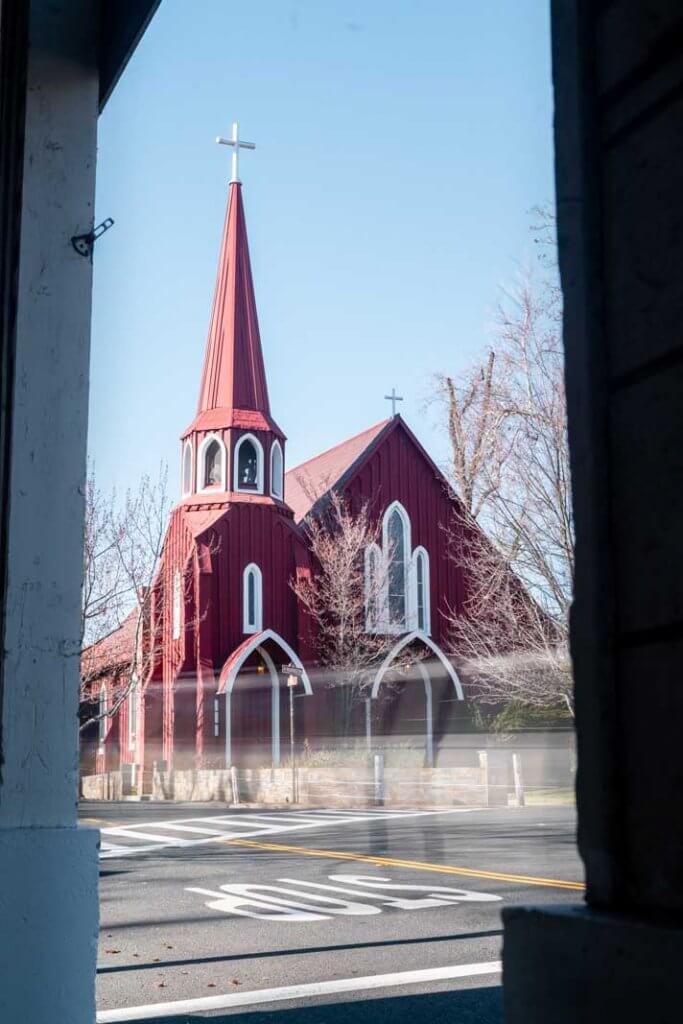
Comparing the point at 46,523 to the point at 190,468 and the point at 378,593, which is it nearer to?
the point at 378,593

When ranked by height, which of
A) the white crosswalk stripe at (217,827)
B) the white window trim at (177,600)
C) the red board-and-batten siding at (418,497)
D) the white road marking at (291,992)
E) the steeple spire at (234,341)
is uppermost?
the steeple spire at (234,341)

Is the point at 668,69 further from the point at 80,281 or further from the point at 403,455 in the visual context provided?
the point at 403,455

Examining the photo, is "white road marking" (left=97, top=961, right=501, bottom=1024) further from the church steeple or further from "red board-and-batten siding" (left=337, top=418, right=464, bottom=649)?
"red board-and-batten siding" (left=337, top=418, right=464, bottom=649)

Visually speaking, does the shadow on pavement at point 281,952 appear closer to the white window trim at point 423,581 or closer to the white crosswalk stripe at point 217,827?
the white crosswalk stripe at point 217,827

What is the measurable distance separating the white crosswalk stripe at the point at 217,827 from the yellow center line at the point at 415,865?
778 millimetres

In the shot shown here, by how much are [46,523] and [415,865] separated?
8538mm

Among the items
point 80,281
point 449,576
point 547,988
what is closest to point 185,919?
point 80,281

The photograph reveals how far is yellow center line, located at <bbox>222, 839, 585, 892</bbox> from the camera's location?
8680 millimetres

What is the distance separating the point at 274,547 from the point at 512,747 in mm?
7763

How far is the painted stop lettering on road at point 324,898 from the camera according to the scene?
24.7 ft

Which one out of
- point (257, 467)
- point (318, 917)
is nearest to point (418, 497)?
point (257, 467)

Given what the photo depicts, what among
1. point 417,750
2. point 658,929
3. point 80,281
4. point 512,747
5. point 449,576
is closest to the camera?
point 658,929

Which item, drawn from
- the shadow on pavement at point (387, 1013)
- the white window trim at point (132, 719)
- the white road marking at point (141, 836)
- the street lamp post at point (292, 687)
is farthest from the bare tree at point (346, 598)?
the shadow on pavement at point (387, 1013)

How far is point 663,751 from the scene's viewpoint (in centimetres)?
89
